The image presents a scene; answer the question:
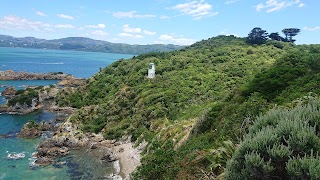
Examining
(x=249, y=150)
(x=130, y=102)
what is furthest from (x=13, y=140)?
(x=249, y=150)

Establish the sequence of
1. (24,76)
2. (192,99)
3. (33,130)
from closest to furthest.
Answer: (33,130) → (192,99) → (24,76)

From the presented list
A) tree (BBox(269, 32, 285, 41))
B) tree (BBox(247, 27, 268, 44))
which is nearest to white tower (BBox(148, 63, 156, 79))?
tree (BBox(247, 27, 268, 44))

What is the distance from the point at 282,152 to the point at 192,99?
1719 inches

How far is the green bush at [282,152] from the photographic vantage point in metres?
6.63

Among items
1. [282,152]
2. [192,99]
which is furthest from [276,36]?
[282,152]

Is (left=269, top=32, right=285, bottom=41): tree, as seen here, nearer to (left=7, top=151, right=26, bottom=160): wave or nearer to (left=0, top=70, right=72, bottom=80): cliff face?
(left=0, top=70, right=72, bottom=80): cliff face

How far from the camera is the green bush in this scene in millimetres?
6629

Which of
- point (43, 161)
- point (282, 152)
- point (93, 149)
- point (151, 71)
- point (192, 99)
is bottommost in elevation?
point (93, 149)

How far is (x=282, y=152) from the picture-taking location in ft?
22.6

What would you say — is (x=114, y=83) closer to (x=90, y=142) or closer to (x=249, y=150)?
(x=90, y=142)

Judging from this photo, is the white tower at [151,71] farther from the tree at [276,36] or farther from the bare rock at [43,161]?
the tree at [276,36]

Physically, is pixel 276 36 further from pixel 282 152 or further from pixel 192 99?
pixel 282 152

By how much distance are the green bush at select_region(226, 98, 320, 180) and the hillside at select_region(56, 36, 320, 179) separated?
2799 mm

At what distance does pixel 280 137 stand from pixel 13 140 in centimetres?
4596
